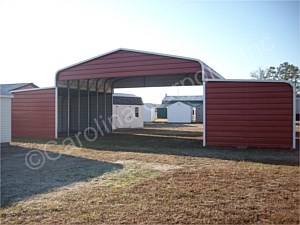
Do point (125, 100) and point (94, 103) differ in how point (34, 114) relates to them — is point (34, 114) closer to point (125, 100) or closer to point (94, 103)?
point (94, 103)

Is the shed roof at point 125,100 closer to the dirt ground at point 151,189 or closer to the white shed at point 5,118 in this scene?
the white shed at point 5,118

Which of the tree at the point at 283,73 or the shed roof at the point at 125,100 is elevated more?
the tree at the point at 283,73

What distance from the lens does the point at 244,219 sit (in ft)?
12.2

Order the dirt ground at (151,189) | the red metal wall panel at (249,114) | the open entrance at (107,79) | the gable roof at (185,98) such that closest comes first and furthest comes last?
the dirt ground at (151,189), the red metal wall panel at (249,114), the open entrance at (107,79), the gable roof at (185,98)

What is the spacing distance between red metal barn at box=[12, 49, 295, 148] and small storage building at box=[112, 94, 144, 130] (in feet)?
18.5

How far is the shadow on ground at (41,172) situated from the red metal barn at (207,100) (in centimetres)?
511

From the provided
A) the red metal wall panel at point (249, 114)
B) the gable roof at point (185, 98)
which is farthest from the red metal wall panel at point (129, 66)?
the gable roof at point (185, 98)

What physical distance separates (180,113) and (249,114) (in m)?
26.6

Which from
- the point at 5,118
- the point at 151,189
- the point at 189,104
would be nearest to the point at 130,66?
the point at 5,118

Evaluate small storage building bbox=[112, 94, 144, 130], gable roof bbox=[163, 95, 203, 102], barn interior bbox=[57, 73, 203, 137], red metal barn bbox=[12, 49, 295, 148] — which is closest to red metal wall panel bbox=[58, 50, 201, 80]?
red metal barn bbox=[12, 49, 295, 148]

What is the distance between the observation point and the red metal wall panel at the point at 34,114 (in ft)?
48.4

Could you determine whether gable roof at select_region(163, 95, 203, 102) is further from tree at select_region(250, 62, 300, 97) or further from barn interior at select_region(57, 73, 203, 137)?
barn interior at select_region(57, 73, 203, 137)

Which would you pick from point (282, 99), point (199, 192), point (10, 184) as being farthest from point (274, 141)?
point (10, 184)

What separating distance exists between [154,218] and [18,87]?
24.2 metres
